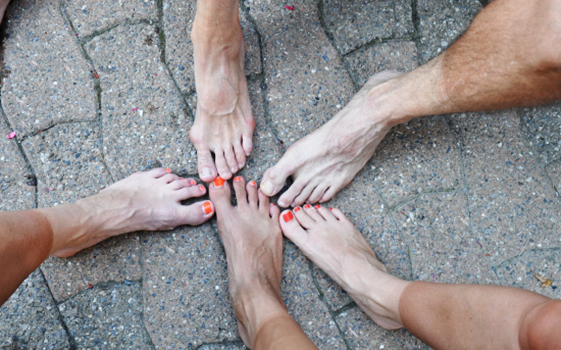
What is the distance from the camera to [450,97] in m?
1.59

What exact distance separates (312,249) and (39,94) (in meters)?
1.42

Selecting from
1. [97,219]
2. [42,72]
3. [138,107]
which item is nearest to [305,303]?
[97,219]

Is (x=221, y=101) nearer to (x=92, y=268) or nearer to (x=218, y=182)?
(x=218, y=182)

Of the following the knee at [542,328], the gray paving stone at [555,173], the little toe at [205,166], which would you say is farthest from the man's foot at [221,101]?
the gray paving stone at [555,173]

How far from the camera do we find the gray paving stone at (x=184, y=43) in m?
2.08

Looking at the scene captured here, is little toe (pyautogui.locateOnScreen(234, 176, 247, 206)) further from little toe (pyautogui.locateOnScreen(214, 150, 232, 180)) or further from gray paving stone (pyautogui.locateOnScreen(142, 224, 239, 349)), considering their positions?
gray paving stone (pyautogui.locateOnScreen(142, 224, 239, 349))

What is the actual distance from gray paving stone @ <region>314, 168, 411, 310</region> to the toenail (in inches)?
11.4

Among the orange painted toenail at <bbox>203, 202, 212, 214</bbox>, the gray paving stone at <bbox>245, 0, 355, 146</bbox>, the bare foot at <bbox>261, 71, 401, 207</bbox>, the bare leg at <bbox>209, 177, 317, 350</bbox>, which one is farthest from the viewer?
the gray paving stone at <bbox>245, 0, 355, 146</bbox>

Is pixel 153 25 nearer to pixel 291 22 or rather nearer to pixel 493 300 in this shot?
pixel 291 22

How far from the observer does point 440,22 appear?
7.02 feet

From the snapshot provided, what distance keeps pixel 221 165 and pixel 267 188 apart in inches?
8.8

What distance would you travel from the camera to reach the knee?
111 centimetres

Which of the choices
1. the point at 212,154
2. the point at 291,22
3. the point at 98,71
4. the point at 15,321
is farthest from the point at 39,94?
the point at 291,22

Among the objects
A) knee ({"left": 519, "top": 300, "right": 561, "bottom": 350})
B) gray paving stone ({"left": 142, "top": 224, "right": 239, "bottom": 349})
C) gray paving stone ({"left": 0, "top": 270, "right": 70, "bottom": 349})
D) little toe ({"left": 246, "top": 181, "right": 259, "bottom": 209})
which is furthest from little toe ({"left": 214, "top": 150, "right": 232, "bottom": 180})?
knee ({"left": 519, "top": 300, "right": 561, "bottom": 350})
